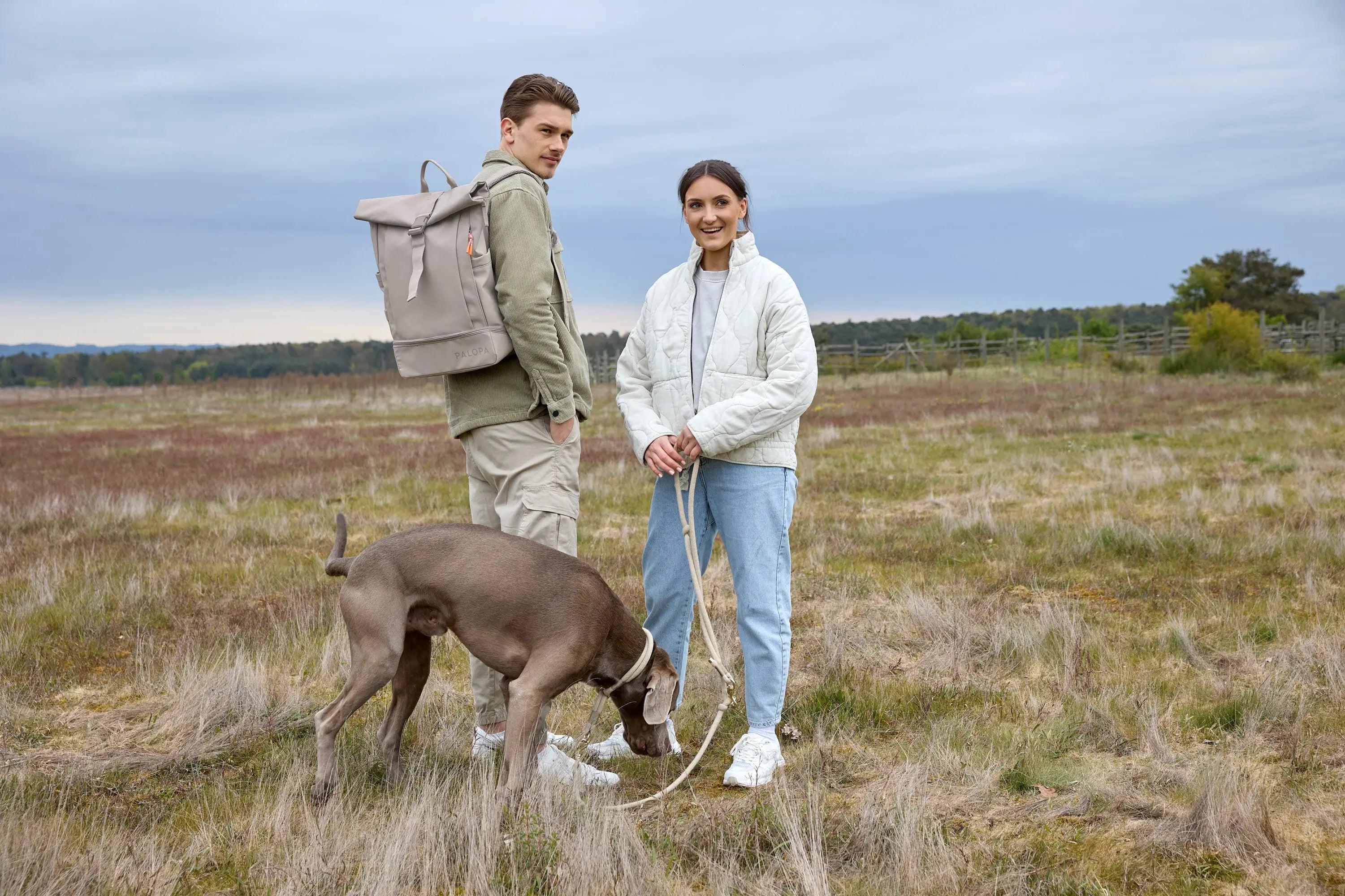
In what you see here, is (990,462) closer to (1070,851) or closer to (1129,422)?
(1129,422)

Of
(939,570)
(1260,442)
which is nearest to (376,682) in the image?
(939,570)

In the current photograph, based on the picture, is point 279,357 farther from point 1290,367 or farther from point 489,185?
point 489,185

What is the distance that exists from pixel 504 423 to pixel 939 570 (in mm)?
5139

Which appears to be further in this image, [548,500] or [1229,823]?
[548,500]

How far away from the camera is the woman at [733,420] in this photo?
4293mm

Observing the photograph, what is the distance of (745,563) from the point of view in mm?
4422

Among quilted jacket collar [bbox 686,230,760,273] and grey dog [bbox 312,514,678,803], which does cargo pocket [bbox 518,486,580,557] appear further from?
quilted jacket collar [bbox 686,230,760,273]

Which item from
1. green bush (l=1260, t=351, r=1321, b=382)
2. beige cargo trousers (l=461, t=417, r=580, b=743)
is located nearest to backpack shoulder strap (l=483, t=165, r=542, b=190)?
beige cargo trousers (l=461, t=417, r=580, b=743)

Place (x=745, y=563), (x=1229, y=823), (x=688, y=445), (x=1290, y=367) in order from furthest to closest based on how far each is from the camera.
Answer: (x=1290, y=367)
(x=745, y=563)
(x=688, y=445)
(x=1229, y=823)

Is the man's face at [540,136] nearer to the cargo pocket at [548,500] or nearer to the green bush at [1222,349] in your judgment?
the cargo pocket at [548,500]

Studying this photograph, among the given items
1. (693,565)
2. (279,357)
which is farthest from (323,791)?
(279,357)

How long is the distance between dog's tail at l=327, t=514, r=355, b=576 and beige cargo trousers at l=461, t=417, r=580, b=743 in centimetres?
56

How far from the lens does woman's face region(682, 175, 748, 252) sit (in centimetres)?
433

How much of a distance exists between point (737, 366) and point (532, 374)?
905mm
